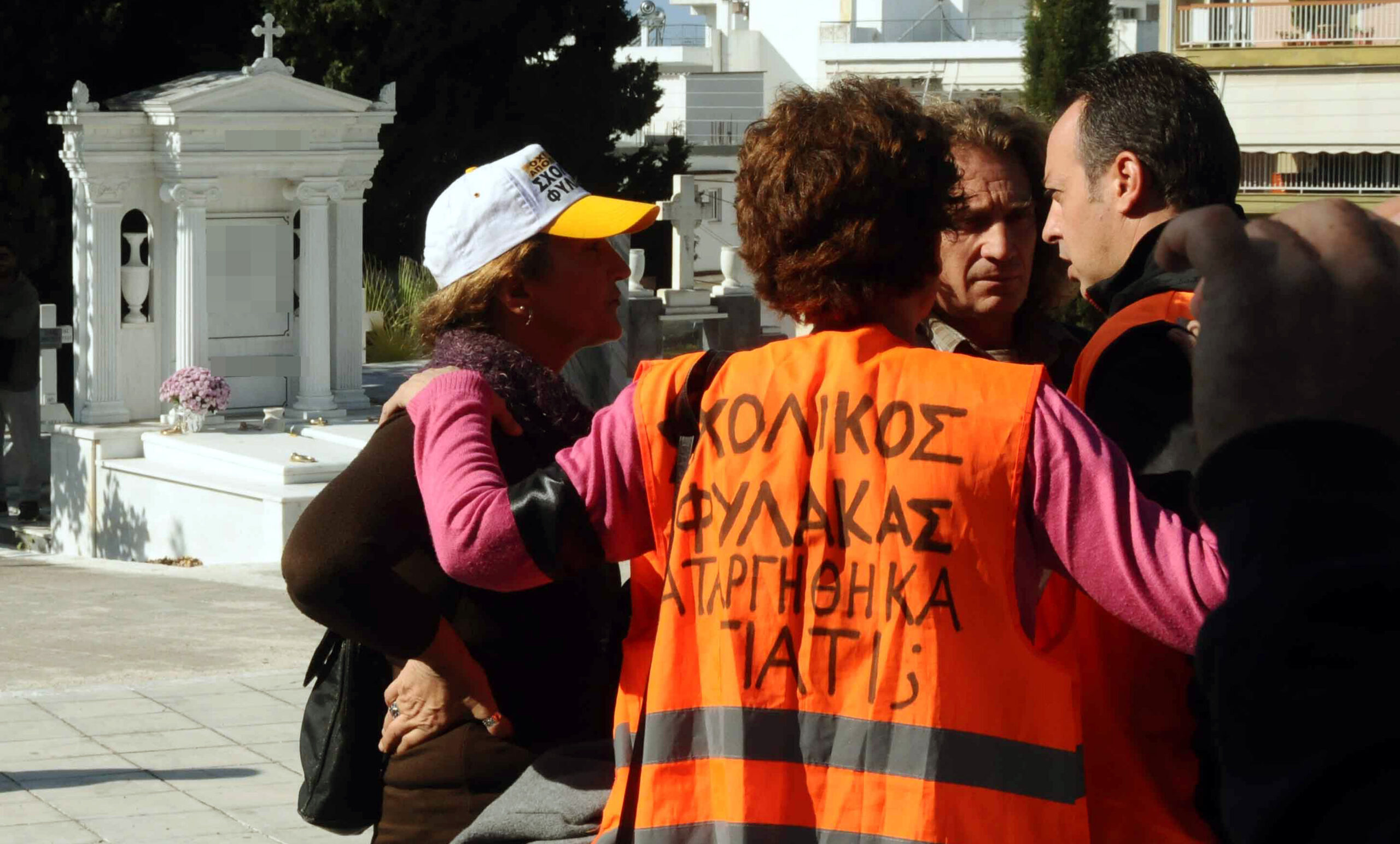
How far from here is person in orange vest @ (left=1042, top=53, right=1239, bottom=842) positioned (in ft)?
7.11

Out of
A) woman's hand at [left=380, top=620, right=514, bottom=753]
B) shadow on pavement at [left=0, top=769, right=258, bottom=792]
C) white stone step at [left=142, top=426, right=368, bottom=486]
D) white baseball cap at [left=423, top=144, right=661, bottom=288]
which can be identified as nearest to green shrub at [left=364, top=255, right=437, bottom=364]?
white stone step at [left=142, top=426, right=368, bottom=486]

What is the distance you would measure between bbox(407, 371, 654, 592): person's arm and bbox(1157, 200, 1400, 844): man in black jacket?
1.22m

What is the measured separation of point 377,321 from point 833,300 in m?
21.1

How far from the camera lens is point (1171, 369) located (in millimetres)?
2246

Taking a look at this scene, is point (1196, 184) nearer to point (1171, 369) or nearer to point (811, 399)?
point (1171, 369)

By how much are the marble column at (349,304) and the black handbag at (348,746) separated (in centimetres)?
1277

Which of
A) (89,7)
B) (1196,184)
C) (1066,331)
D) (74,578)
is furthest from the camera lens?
(89,7)

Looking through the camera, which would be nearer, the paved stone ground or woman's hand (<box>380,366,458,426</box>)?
woman's hand (<box>380,366,458,426</box>)

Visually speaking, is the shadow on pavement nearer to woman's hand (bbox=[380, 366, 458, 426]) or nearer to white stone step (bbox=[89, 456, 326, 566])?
woman's hand (bbox=[380, 366, 458, 426])

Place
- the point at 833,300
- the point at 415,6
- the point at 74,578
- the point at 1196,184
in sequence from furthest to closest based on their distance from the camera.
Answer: the point at 415,6 → the point at 74,578 → the point at 1196,184 → the point at 833,300

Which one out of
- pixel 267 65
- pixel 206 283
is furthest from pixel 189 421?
pixel 267 65

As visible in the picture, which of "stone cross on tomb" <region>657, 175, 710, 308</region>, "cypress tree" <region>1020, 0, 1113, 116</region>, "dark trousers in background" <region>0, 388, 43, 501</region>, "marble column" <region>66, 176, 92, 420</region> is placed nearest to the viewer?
"dark trousers in background" <region>0, 388, 43, 501</region>

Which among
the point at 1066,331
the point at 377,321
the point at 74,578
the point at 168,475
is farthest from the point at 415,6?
the point at 1066,331

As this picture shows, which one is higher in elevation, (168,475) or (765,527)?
(765,527)
